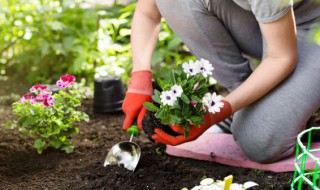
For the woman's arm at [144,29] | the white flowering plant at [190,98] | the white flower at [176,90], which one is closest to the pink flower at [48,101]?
the woman's arm at [144,29]

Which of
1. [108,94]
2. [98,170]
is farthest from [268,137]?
[108,94]

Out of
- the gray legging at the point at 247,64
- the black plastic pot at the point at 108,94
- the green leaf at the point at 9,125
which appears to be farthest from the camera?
the black plastic pot at the point at 108,94

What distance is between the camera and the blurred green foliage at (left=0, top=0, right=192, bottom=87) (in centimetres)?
378

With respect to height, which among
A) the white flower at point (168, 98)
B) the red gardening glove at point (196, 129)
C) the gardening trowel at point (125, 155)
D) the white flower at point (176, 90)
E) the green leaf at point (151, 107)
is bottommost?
the gardening trowel at point (125, 155)

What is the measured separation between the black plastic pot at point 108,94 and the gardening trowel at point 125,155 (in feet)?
2.35

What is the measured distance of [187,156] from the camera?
2.73 m

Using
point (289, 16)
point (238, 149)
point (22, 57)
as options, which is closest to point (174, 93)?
point (289, 16)

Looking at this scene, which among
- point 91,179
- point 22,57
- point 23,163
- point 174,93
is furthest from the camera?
point 22,57

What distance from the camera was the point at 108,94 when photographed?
331 cm

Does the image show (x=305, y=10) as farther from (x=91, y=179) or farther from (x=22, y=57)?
(x=22, y=57)

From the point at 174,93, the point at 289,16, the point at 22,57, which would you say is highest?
the point at 289,16

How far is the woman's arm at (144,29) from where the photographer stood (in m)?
2.73

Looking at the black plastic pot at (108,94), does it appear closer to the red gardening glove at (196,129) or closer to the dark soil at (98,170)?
the dark soil at (98,170)

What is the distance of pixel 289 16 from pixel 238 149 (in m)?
0.75
